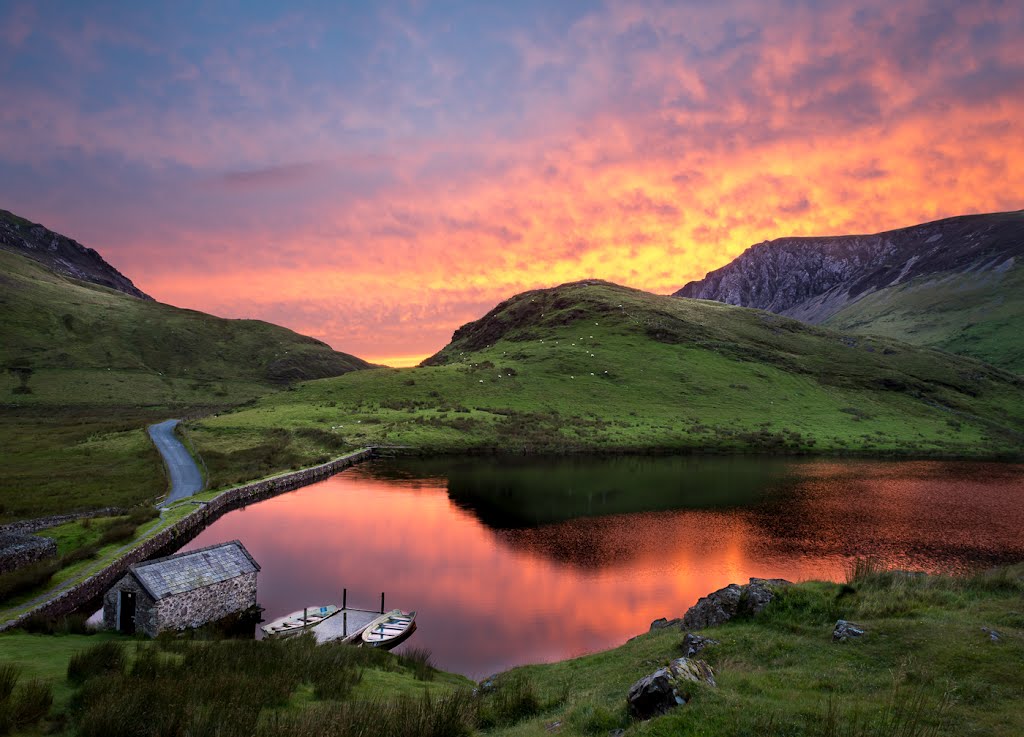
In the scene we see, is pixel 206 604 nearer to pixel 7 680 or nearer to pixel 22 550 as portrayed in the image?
pixel 22 550

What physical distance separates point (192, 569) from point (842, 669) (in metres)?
27.4

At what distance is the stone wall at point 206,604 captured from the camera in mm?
24980

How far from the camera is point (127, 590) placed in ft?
82.4

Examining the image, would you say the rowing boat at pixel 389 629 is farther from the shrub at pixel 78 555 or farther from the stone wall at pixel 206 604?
the shrub at pixel 78 555

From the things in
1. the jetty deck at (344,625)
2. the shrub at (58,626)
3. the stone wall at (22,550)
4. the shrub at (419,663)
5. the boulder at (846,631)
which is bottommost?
the jetty deck at (344,625)

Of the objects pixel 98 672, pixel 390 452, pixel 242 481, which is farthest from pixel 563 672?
pixel 390 452

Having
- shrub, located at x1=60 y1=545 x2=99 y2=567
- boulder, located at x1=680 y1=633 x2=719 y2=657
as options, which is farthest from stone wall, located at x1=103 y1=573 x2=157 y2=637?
boulder, located at x1=680 y1=633 x2=719 y2=657

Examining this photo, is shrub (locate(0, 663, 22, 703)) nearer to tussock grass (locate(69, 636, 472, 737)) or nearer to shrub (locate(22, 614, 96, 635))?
tussock grass (locate(69, 636, 472, 737))

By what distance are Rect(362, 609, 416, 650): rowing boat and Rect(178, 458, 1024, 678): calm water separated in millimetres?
668

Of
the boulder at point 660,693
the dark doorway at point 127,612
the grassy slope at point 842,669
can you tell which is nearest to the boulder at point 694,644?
the grassy slope at point 842,669

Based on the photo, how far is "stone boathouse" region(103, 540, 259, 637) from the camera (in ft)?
→ 80.6

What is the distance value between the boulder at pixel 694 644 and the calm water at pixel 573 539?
1061 centimetres

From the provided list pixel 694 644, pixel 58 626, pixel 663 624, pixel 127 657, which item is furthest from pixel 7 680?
pixel 663 624

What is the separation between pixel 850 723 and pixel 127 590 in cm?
2798
